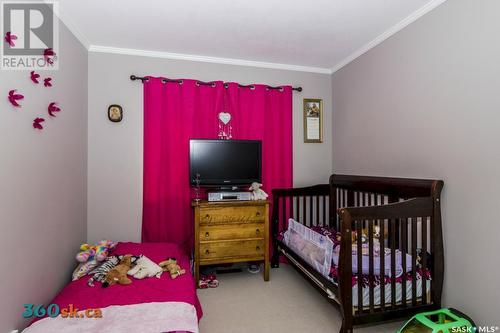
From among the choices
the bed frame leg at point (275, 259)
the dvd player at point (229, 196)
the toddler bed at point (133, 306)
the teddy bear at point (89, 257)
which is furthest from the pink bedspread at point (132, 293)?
the bed frame leg at point (275, 259)

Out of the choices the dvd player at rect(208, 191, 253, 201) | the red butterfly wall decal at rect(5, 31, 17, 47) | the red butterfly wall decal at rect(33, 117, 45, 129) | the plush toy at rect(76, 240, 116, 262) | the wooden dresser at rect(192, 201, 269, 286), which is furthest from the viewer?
the dvd player at rect(208, 191, 253, 201)

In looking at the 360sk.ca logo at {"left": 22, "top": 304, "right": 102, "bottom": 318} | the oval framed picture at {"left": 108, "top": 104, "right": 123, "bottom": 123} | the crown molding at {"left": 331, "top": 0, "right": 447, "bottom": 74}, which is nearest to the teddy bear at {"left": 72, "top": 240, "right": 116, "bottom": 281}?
the 360sk.ca logo at {"left": 22, "top": 304, "right": 102, "bottom": 318}

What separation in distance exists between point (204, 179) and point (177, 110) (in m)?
0.86

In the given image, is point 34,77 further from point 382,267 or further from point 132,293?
point 382,267

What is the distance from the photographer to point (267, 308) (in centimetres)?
235

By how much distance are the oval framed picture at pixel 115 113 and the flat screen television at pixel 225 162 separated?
84 centimetres

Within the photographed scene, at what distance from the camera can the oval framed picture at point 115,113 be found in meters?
2.97

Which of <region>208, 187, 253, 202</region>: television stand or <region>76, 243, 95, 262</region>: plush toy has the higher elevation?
<region>208, 187, 253, 202</region>: television stand

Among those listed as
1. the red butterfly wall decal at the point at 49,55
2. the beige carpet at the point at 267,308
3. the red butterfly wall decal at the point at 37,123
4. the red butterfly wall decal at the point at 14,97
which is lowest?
the beige carpet at the point at 267,308

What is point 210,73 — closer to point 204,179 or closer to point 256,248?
point 204,179

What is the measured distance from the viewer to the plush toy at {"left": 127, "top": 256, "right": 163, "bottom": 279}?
7.10 feet

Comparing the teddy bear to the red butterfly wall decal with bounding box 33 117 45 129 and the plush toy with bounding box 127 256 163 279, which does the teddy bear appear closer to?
the plush toy with bounding box 127 256 163 279

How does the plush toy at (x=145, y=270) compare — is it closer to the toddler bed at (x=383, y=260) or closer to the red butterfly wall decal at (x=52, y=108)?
the toddler bed at (x=383, y=260)

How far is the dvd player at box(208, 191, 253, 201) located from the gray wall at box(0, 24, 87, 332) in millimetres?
1314
